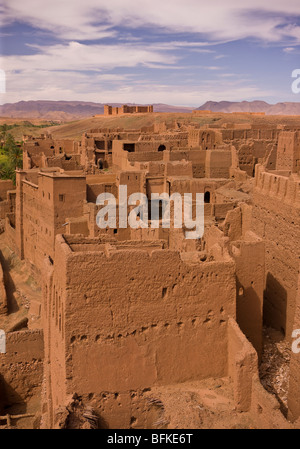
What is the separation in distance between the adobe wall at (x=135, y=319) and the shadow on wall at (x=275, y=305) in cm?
443

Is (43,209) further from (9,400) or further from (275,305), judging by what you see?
(275,305)

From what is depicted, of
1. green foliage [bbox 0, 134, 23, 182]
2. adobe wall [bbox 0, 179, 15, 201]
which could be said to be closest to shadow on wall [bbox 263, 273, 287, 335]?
adobe wall [bbox 0, 179, 15, 201]

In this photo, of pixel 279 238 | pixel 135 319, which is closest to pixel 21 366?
pixel 135 319

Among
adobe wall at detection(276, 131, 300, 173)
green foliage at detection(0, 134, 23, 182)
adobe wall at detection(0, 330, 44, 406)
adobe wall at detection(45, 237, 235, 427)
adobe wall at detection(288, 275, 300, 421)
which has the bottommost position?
adobe wall at detection(0, 330, 44, 406)

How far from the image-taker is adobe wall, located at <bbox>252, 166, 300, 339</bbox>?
14195mm

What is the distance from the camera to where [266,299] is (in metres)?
16.1

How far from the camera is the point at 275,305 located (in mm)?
15453

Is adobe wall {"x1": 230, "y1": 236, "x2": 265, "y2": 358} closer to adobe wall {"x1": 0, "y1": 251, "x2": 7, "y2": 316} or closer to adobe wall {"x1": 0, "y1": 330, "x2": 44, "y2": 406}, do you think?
adobe wall {"x1": 0, "y1": 330, "x2": 44, "y2": 406}

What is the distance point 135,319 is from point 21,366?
801cm

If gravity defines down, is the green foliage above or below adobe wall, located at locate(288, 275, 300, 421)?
above

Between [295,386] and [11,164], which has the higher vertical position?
[11,164]

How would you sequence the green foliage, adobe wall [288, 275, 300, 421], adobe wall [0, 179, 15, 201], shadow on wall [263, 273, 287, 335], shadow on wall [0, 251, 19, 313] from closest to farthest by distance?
1. adobe wall [288, 275, 300, 421]
2. shadow on wall [263, 273, 287, 335]
3. shadow on wall [0, 251, 19, 313]
4. adobe wall [0, 179, 15, 201]
5. the green foliage
